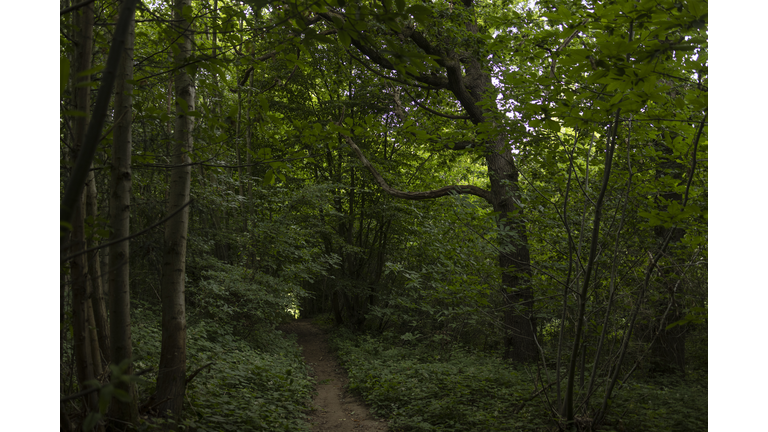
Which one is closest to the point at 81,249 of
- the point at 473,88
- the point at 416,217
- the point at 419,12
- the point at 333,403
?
the point at 419,12

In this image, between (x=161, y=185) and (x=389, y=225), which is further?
(x=389, y=225)

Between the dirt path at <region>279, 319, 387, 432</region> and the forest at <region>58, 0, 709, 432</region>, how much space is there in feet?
0.29

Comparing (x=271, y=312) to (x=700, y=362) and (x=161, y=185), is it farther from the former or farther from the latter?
(x=700, y=362)

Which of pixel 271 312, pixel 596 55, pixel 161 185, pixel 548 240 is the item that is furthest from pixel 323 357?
pixel 596 55

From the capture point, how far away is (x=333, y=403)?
21.3ft

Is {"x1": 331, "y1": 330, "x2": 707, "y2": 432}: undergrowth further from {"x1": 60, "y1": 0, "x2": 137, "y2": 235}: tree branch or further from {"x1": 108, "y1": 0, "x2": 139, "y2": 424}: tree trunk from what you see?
{"x1": 60, "y1": 0, "x2": 137, "y2": 235}: tree branch

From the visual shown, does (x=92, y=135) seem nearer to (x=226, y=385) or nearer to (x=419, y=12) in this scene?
(x=419, y=12)

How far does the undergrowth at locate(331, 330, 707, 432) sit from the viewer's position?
3.65 metres

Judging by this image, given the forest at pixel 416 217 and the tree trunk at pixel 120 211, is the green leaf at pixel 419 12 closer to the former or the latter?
the forest at pixel 416 217

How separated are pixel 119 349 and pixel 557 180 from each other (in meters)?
3.79

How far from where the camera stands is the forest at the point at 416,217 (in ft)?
7.07

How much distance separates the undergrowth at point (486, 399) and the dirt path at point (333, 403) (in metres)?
0.20

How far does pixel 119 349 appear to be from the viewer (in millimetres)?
2391

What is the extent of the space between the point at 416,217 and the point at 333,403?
19.6 feet
